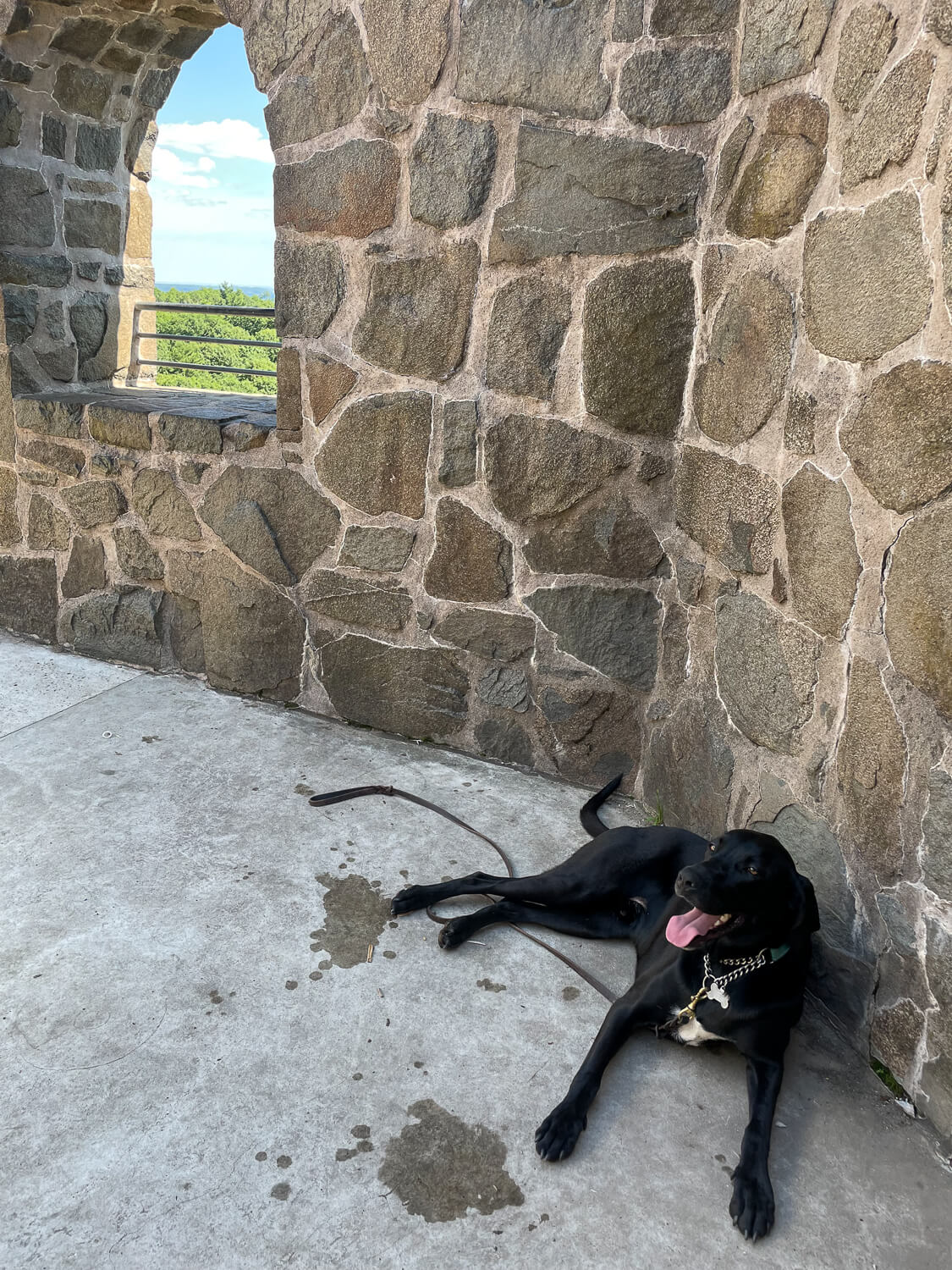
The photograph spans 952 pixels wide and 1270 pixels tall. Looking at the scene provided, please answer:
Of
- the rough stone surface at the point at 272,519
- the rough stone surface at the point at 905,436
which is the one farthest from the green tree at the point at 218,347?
the rough stone surface at the point at 905,436

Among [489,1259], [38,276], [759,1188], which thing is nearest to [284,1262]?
[489,1259]

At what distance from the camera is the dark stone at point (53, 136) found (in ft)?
11.5

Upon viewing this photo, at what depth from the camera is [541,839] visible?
2453 mm

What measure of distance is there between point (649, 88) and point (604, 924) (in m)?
1.91

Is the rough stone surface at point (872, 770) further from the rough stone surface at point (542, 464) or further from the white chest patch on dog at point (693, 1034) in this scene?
the rough stone surface at point (542, 464)

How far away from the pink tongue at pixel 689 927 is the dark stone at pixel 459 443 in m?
1.40

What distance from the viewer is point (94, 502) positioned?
3.37m

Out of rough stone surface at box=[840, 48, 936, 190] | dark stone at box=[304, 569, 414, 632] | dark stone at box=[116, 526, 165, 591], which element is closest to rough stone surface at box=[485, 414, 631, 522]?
dark stone at box=[304, 569, 414, 632]

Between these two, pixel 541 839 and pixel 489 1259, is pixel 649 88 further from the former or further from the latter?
pixel 489 1259

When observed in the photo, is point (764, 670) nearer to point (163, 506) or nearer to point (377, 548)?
point (377, 548)

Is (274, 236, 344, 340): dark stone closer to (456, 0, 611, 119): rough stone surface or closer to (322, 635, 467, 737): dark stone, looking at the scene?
(456, 0, 611, 119): rough stone surface

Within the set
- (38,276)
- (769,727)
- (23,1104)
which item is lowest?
(23,1104)

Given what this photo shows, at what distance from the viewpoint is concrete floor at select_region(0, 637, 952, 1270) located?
4.62 feet

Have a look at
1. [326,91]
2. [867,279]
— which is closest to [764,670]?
[867,279]
